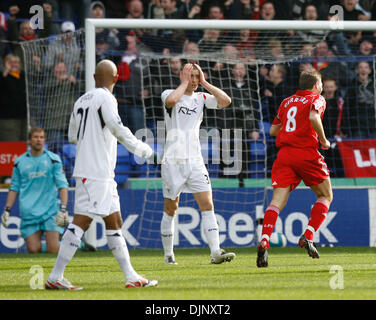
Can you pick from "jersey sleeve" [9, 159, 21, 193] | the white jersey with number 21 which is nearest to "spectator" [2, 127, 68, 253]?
"jersey sleeve" [9, 159, 21, 193]

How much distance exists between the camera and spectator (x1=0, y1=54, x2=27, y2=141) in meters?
14.0

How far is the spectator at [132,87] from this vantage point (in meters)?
13.9

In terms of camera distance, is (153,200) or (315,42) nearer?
(153,200)

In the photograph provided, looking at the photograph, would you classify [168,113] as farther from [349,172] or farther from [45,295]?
[349,172]

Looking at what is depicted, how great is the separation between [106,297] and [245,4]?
11126mm

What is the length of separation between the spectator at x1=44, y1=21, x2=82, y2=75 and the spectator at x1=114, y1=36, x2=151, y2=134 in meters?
1.09

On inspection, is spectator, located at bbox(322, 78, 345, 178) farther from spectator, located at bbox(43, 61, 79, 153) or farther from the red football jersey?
the red football jersey

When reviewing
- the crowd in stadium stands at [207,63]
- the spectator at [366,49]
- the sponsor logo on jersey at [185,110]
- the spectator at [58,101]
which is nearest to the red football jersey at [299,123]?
the sponsor logo on jersey at [185,110]

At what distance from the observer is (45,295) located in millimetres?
5941

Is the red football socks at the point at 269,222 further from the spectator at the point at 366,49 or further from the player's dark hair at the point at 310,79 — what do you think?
the spectator at the point at 366,49

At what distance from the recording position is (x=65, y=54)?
1324cm
